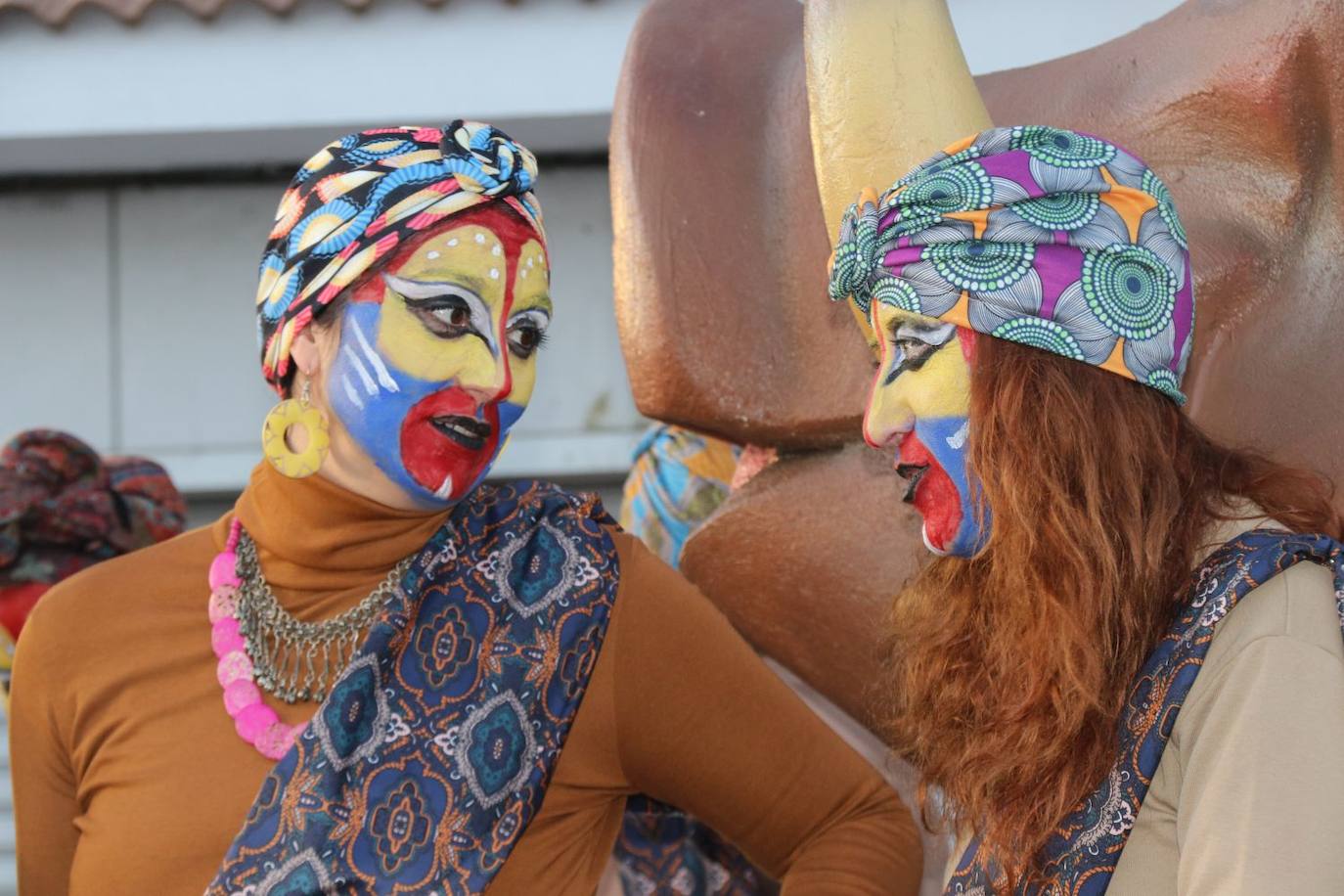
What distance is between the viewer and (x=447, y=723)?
215cm

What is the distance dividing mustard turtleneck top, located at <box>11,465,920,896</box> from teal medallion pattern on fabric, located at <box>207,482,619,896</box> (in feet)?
0.20

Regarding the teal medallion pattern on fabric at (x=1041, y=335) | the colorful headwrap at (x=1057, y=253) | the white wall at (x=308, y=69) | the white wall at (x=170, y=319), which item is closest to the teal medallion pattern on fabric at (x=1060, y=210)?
the colorful headwrap at (x=1057, y=253)

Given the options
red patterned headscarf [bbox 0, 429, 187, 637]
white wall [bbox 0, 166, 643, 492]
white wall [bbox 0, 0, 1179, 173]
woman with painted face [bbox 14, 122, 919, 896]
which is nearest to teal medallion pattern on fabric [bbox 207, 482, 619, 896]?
woman with painted face [bbox 14, 122, 919, 896]

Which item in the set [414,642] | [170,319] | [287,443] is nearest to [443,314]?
[287,443]

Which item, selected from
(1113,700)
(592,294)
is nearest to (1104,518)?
(1113,700)

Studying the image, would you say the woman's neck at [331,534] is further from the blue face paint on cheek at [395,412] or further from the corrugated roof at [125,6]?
the corrugated roof at [125,6]

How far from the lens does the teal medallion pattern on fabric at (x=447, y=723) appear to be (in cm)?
206

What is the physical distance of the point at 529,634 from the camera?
7.24ft

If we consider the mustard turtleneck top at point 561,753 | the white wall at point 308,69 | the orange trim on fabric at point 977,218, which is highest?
the orange trim on fabric at point 977,218

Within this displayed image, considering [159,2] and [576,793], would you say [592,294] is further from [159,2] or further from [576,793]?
[576,793]

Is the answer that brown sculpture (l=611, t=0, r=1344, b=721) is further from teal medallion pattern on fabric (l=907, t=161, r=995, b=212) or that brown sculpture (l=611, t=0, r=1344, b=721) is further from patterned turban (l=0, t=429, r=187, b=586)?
patterned turban (l=0, t=429, r=187, b=586)

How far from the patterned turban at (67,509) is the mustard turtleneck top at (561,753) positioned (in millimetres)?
1011

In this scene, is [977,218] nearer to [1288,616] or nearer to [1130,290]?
[1130,290]

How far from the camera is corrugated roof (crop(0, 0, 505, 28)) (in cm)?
518
